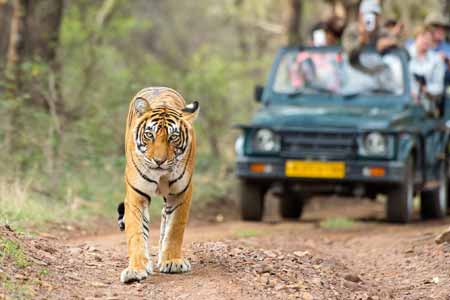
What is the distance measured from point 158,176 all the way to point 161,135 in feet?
0.91

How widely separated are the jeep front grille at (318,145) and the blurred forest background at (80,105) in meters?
2.10

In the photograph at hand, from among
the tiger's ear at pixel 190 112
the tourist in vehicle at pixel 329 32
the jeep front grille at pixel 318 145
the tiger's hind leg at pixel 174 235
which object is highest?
the tourist in vehicle at pixel 329 32

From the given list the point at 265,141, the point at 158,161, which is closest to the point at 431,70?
the point at 265,141

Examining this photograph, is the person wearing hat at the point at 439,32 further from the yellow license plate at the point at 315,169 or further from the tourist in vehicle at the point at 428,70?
the yellow license plate at the point at 315,169

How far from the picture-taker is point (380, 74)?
12.4 metres

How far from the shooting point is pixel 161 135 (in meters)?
6.41

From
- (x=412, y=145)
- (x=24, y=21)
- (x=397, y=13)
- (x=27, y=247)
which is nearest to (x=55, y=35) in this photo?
(x=24, y=21)

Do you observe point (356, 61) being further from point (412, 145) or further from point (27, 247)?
point (27, 247)

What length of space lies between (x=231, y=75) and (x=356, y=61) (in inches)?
313

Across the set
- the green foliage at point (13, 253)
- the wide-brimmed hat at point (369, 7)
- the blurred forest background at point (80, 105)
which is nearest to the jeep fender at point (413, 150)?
the wide-brimmed hat at point (369, 7)

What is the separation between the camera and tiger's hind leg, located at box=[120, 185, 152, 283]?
20.9 feet

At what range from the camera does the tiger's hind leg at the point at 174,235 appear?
6.75 m

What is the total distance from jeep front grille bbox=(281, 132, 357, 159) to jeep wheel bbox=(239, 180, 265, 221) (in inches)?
27.8

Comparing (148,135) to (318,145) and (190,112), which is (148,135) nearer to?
(190,112)
